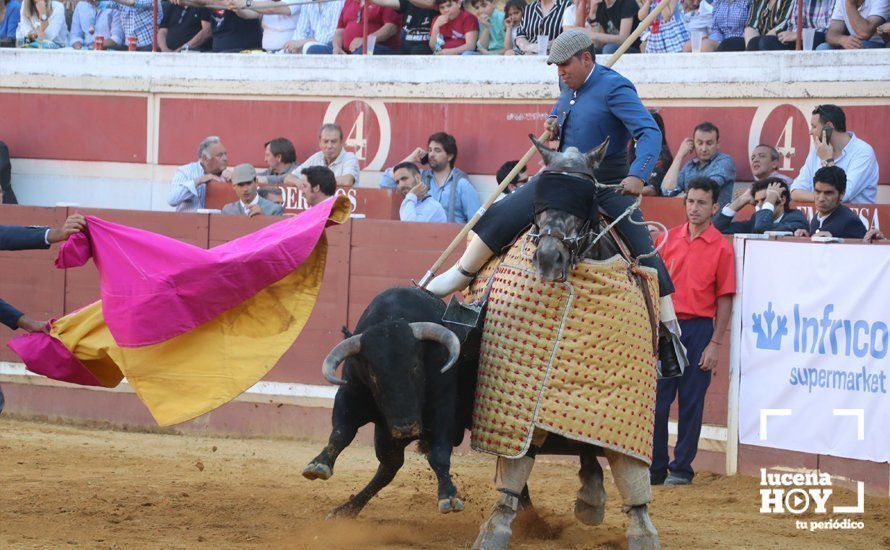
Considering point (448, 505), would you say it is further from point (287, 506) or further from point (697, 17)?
point (697, 17)

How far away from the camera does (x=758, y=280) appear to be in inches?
298

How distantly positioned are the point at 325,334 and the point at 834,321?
364 centimetres

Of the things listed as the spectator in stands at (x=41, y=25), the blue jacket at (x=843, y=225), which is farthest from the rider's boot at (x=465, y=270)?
the spectator in stands at (x=41, y=25)

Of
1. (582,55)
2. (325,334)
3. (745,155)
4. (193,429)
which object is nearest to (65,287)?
(193,429)

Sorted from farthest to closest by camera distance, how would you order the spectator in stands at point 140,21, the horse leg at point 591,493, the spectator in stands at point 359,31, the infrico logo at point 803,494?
the spectator in stands at point 140,21 < the spectator in stands at point 359,31 < the infrico logo at point 803,494 < the horse leg at point 591,493

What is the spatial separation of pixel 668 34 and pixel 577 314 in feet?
18.2

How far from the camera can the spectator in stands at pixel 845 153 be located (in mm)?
8211

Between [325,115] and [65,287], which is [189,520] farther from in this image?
[325,115]

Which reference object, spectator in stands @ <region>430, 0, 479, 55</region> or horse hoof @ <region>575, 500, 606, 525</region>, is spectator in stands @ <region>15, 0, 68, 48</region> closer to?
spectator in stands @ <region>430, 0, 479, 55</region>

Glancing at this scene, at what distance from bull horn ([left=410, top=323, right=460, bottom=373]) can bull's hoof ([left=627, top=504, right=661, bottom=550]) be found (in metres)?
0.94

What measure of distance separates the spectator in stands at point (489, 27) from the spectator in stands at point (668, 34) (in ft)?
4.65

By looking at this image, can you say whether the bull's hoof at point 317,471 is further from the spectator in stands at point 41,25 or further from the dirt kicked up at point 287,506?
the spectator in stands at point 41,25

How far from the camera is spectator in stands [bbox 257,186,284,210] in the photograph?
9.94 meters

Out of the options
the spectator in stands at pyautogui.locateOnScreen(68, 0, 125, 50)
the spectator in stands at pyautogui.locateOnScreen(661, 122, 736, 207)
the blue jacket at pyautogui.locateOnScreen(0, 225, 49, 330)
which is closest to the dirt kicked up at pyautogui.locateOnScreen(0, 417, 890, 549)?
the blue jacket at pyautogui.locateOnScreen(0, 225, 49, 330)
